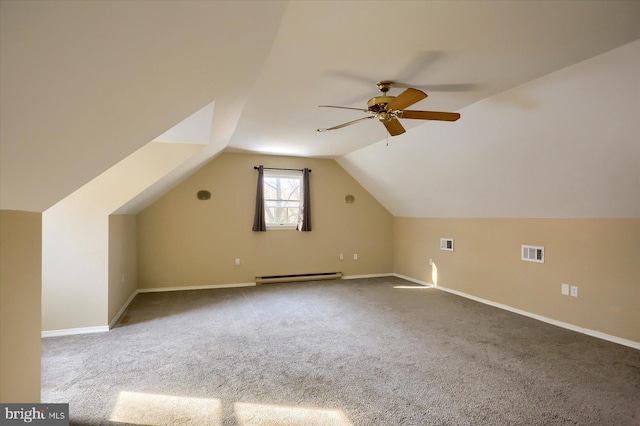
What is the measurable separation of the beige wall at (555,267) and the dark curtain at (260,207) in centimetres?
300

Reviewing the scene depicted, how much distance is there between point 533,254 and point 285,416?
11.7 feet

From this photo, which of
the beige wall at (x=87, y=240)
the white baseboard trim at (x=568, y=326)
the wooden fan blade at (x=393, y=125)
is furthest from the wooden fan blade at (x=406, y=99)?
the white baseboard trim at (x=568, y=326)

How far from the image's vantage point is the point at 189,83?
164 cm

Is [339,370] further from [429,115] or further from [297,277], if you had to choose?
[297,277]

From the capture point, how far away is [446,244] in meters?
5.29

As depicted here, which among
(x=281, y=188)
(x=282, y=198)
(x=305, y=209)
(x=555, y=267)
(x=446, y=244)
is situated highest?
(x=281, y=188)

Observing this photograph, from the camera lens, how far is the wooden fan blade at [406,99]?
216 cm

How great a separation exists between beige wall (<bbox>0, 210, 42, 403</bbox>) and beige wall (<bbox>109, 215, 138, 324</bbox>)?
1.92m

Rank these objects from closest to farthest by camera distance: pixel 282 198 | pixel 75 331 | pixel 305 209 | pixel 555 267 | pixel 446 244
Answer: pixel 75 331 < pixel 555 267 < pixel 446 244 < pixel 305 209 < pixel 282 198

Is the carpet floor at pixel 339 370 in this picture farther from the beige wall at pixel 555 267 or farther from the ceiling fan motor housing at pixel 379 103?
the ceiling fan motor housing at pixel 379 103

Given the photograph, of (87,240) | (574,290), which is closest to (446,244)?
(574,290)

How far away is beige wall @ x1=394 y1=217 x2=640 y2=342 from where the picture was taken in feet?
10.2

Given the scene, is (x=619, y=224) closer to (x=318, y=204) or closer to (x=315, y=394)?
(x=315, y=394)

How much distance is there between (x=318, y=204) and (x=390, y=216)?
1635 mm
